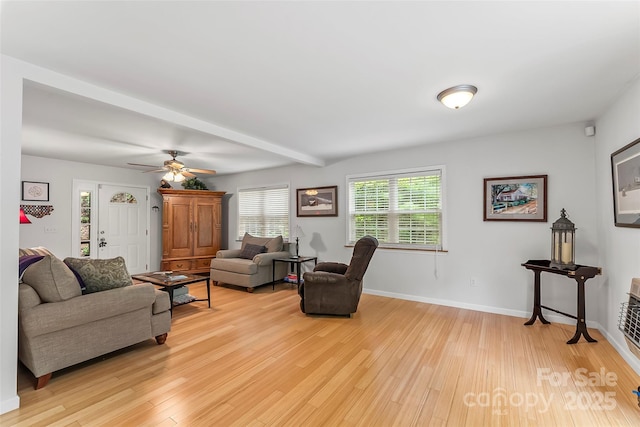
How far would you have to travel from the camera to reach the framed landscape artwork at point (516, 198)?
343 centimetres

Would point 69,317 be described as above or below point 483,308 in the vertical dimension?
above

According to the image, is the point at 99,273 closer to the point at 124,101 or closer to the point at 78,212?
the point at 124,101

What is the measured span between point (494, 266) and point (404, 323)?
146 centimetres

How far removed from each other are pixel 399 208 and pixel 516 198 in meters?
1.52

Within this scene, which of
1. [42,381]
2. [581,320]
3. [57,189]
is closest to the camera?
[42,381]

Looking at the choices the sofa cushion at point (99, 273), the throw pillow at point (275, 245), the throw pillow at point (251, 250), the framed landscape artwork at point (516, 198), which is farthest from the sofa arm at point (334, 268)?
the sofa cushion at point (99, 273)

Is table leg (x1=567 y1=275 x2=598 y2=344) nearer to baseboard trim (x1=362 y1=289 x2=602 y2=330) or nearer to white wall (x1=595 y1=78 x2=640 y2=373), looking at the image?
white wall (x1=595 y1=78 x2=640 y2=373)

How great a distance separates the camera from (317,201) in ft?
17.4

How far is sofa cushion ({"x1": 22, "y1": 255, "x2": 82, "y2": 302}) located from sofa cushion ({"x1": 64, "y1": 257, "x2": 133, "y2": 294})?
233 millimetres

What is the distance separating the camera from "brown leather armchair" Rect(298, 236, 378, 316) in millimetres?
3506

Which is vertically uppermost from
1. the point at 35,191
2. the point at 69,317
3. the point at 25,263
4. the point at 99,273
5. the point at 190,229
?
the point at 35,191

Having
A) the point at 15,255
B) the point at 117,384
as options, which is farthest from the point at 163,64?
the point at 117,384

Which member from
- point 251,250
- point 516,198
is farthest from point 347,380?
point 251,250

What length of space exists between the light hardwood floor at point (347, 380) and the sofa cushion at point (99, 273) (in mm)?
654
